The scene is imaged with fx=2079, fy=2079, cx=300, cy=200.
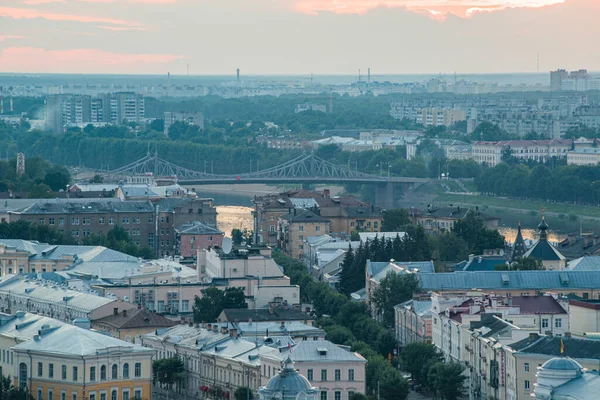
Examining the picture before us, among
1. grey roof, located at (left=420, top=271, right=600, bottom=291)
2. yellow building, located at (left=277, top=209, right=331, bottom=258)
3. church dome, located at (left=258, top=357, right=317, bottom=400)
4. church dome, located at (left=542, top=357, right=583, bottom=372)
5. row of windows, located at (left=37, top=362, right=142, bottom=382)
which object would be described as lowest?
yellow building, located at (left=277, top=209, right=331, bottom=258)

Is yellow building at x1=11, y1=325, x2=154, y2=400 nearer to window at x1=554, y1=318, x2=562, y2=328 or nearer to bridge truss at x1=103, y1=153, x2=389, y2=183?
window at x1=554, y1=318, x2=562, y2=328

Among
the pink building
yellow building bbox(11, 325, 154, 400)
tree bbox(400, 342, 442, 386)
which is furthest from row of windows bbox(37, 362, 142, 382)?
the pink building

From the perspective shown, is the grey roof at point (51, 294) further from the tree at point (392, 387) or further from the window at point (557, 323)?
the window at point (557, 323)

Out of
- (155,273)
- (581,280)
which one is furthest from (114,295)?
(581,280)

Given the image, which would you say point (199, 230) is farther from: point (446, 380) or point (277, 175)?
point (277, 175)

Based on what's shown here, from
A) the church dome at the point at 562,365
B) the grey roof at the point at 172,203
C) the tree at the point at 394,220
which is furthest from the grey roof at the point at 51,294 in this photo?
the tree at the point at 394,220

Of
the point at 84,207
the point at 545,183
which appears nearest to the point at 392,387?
the point at 84,207

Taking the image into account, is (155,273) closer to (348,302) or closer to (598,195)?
(348,302)
